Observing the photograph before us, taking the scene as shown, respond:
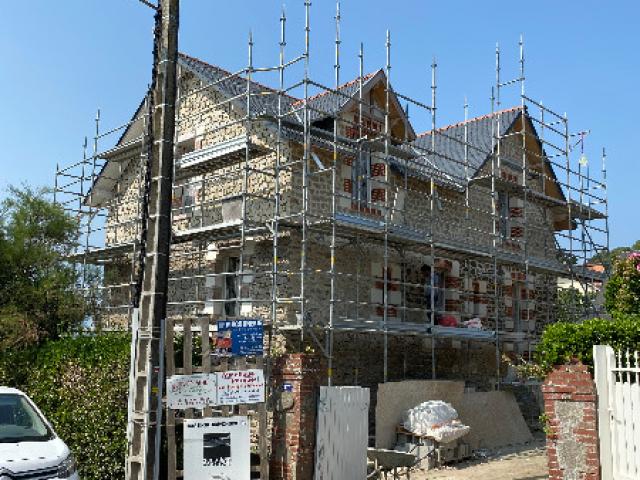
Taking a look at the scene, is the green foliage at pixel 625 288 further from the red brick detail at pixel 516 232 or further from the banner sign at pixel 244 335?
the red brick detail at pixel 516 232

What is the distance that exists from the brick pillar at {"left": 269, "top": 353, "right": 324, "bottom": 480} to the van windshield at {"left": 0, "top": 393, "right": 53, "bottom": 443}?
9.76 ft

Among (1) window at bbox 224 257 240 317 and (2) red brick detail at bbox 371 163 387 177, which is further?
(2) red brick detail at bbox 371 163 387 177

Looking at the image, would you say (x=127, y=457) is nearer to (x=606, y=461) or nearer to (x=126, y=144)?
(x=606, y=461)

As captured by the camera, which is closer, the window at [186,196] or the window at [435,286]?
the window at [186,196]

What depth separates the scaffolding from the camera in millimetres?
14367

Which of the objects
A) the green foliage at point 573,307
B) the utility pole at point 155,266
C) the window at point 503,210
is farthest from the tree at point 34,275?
the green foliage at point 573,307

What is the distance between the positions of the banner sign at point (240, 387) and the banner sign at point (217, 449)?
262 millimetres

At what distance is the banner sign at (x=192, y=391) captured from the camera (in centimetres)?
902

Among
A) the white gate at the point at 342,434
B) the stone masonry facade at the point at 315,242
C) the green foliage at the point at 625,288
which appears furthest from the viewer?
the stone masonry facade at the point at 315,242

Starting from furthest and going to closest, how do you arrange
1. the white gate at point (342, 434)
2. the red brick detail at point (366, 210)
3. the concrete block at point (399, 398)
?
the red brick detail at point (366, 210) < the concrete block at point (399, 398) < the white gate at point (342, 434)

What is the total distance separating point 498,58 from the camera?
19719 mm

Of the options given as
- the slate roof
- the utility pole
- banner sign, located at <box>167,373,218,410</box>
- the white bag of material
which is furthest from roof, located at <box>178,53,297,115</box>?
banner sign, located at <box>167,373,218,410</box>

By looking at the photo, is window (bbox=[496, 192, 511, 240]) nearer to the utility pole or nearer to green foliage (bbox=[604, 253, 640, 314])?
green foliage (bbox=[604, 253, 640, 314])

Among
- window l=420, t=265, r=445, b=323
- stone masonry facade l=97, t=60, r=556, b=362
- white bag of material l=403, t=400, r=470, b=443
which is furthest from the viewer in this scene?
window l=420, t=265, r=445, b=323
